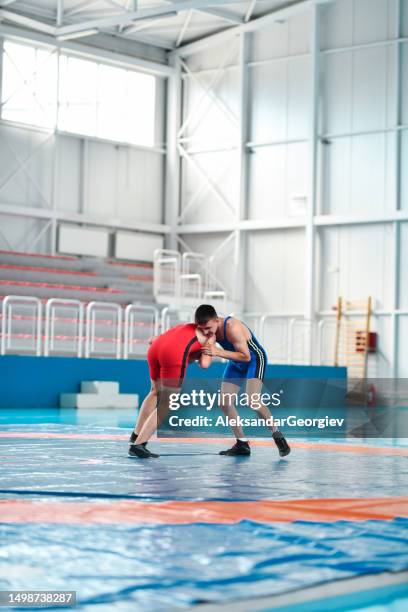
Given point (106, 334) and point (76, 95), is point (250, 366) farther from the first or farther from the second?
point (76, 95)

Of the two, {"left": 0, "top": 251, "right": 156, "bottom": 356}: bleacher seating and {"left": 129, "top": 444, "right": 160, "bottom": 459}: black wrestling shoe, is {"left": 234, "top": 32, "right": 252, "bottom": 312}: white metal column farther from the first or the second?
{"left": 129, "top": 444, "right": 160, "bottom": 459}: black wrestling shoe

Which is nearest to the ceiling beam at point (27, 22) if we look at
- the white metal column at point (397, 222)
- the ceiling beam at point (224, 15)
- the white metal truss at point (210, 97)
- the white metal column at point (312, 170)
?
the ceiling beam at point (224, 15)

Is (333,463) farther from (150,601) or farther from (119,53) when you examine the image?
(119,53)

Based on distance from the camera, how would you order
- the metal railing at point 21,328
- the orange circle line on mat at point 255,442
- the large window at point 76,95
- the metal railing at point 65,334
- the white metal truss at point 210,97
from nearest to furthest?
the orange circle line on mat at point 255,442 < the metal railing at point 21,328 < the metal railing at point 65,334 < the large window at point 76,95 < the white metal truss at point 210,97

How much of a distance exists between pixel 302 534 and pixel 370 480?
2.91 metres

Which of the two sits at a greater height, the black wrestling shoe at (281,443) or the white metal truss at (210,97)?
the white metal truss at (210,97)

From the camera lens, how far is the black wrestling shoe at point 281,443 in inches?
383

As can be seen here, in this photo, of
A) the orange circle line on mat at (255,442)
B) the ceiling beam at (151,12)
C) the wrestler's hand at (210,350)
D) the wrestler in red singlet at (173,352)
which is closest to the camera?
the wrestler's hand at (210,350)

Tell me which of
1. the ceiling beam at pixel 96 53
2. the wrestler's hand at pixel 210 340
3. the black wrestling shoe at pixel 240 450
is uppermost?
the ceiling beam at pixel 96 53

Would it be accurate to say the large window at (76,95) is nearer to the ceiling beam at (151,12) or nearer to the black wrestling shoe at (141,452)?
the ceiling beam at (151,12)

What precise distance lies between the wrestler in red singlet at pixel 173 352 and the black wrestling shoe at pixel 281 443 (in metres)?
1.02

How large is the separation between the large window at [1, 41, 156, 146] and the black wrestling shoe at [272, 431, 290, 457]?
75.5 ft

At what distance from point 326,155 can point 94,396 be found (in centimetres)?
1237

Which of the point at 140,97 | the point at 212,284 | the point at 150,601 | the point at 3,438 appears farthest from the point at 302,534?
the point at 140,97
